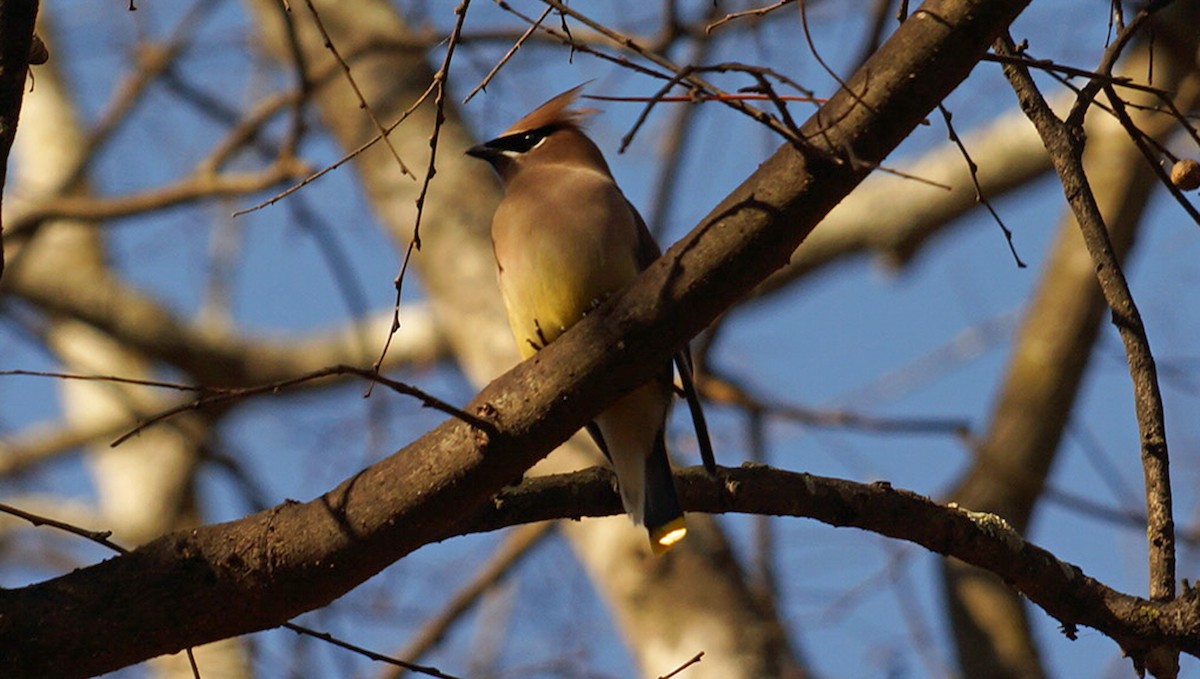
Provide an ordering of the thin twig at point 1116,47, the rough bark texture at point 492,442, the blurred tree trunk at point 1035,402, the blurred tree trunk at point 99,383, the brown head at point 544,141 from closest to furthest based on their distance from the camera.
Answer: the rough bark texture at point 492,442 → the thin twig at point 1116,47 → the brown head at point 544,141 → the blurred tree trunk at point 1035,402 → the blurred tree trunk at point 99,383

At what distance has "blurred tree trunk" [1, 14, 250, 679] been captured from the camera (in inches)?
323

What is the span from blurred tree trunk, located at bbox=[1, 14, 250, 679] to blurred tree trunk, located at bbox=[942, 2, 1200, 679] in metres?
3.66

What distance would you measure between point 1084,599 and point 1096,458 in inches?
63.9

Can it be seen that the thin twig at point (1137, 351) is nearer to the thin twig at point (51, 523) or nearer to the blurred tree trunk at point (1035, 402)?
the thin twig at point (51, 523)

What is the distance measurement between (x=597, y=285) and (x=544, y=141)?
3.01 ft

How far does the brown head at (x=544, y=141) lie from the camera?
395 cm

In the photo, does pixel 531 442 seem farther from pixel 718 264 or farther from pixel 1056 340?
pixel 1056 340

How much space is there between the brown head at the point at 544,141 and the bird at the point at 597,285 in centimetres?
34

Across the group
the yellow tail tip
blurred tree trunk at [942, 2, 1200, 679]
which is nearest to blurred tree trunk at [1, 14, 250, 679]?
blurred tree trunk at [942, 2, 1200, 679]

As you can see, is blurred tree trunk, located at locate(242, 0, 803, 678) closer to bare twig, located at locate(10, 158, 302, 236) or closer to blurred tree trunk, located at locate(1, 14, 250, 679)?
bare twig, located at locate(10, 158, 302, 236)

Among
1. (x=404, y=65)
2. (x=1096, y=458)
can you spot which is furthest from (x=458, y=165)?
(x=1096, y=458)

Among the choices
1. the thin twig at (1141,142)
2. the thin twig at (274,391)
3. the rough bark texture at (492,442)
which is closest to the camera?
the thin twig at (274,391)

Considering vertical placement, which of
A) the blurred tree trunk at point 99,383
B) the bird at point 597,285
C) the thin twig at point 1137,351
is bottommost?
the thin twig at point 1137,351

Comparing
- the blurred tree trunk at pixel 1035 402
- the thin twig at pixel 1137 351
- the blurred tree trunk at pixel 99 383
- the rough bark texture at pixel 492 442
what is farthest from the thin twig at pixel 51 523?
the blurred tree trunk at pixel 99 383
